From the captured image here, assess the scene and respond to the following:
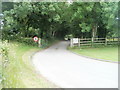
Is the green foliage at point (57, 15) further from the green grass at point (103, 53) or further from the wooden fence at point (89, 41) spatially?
the green grass at point (103, 53)

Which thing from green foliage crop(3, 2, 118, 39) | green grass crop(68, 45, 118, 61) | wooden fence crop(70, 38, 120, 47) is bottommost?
green grass crop(68, 45, 118, 61)

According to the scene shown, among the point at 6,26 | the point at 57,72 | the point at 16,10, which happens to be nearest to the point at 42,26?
the point at 6,26

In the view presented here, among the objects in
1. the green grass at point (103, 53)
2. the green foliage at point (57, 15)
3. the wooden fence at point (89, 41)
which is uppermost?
the green foliage at point (57, 15)

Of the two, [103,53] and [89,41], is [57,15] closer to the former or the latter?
[89,41]

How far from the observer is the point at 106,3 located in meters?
13.0

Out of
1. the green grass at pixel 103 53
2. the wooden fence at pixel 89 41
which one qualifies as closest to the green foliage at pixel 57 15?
the wooden fence at pixel 89 41

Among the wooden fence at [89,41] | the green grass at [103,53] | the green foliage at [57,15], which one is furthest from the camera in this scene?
the wooden fence at [89,41]

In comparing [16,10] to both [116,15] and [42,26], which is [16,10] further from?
[116,15]

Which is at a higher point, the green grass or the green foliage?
the green foliage

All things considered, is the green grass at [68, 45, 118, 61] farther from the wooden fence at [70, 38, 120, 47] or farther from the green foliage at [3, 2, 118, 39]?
the green foliage at [3, 2, 118, 39]

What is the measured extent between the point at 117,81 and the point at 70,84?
182 centimetres

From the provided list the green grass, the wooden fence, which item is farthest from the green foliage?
the green grass

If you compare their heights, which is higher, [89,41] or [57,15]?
[57,15]

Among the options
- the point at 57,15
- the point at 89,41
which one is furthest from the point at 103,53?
the point at 57,15
